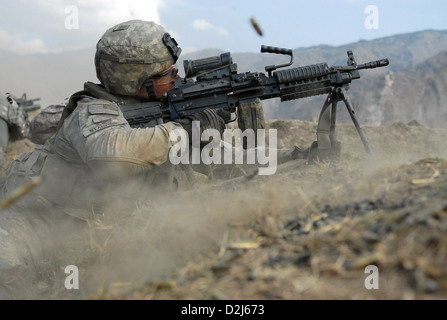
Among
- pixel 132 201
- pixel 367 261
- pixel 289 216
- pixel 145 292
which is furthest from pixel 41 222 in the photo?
pixel 367 261

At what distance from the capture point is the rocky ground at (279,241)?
2.44 meters

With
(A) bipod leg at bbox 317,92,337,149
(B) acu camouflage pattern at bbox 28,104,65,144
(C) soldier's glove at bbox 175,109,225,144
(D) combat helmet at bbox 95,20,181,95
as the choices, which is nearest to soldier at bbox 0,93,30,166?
(B) acu camouflage pattern at bbox 28,104,65,144

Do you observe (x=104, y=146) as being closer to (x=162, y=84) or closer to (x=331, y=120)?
(x=162, y=84)

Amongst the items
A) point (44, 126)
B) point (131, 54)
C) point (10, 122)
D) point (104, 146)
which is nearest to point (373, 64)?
point (131, 54)

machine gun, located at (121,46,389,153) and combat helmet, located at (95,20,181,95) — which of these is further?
machine gun, located at (121,46,389,153)

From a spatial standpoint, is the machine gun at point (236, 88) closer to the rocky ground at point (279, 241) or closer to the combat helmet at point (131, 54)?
the combat helmet at point (131, 54)

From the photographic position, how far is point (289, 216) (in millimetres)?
3158

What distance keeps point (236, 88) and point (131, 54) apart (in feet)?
3.83

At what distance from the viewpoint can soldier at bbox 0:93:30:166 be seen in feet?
27.1

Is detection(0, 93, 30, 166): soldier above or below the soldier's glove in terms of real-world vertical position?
above

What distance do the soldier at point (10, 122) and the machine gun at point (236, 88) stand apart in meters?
3.86

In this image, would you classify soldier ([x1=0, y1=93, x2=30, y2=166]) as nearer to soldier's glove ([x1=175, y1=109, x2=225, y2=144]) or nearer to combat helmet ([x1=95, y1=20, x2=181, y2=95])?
combat helmet ([x1=95, y1=20, x2=181, y2=95])

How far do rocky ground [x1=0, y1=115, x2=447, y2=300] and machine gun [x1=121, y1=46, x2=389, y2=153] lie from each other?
1002mm

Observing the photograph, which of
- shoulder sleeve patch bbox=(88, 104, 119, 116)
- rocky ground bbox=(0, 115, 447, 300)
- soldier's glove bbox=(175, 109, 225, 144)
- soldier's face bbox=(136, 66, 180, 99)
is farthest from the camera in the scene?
soldier's face bbox=(136, 66, 180, 99)
